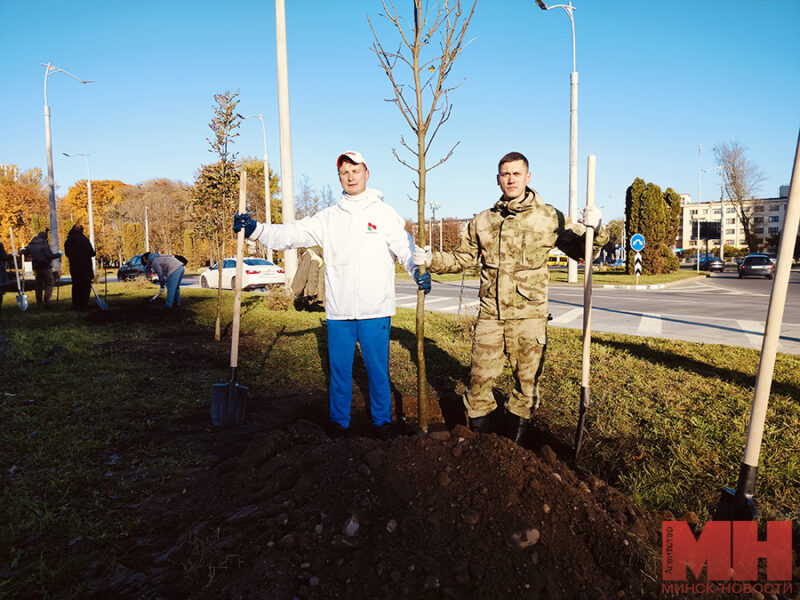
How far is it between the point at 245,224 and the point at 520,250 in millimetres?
2126

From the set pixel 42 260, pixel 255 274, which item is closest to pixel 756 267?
pixel 255 274

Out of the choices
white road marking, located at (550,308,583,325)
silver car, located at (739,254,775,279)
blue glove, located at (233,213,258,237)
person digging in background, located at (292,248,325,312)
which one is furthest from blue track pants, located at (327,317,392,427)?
silver car, located at (739,254,775,279)

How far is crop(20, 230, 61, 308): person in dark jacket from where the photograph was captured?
1176 centimetres

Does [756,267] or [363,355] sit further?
[756,267]

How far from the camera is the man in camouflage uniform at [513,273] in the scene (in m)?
3.45

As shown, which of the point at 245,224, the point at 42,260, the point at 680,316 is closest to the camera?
the point at 245,224

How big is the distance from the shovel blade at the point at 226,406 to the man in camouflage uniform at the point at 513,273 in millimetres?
1907

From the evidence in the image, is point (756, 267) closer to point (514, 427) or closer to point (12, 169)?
point (514, 427)

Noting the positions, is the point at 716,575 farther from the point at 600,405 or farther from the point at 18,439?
the point at 18,439

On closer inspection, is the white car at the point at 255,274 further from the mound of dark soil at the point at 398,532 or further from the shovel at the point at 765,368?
the shovel at the point at 765,368

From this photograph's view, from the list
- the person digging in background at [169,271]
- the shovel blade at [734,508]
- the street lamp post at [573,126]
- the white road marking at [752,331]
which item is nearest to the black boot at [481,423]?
the shovel blade at [734,508]

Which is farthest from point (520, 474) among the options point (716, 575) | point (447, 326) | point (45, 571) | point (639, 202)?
point (639, 202)

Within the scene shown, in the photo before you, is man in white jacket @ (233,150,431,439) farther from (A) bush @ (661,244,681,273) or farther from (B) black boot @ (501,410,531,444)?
(A) bush @ (661,244,681,273)

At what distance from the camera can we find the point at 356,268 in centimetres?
358
